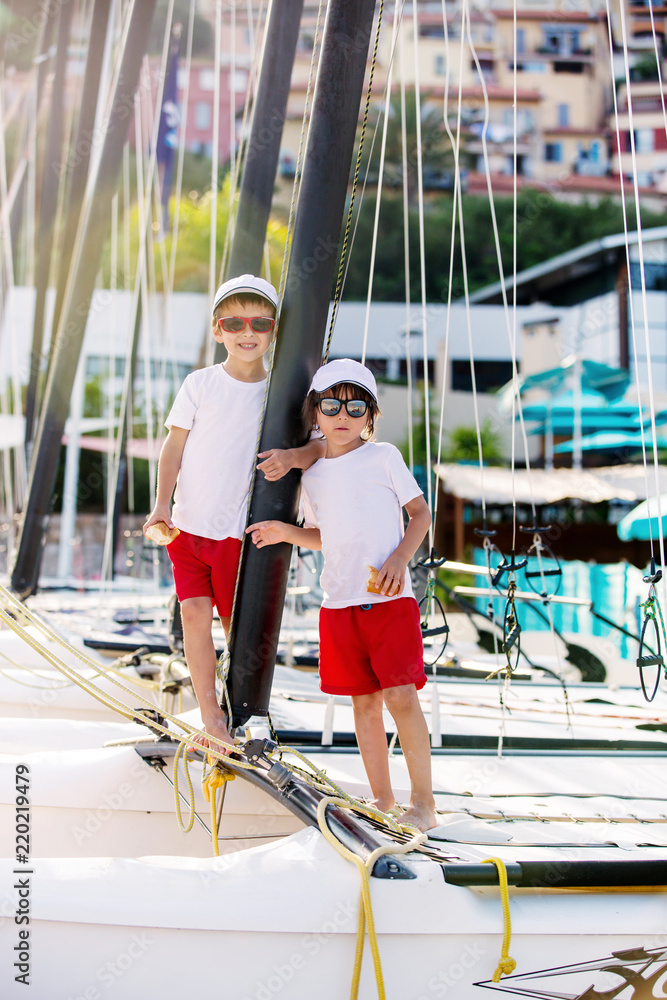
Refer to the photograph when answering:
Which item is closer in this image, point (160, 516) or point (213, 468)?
point (160, 516)

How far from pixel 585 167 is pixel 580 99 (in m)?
5.41

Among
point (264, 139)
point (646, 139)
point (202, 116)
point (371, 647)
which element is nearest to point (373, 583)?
point (371, 647)

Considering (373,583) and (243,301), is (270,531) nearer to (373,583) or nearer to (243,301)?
(373,583)

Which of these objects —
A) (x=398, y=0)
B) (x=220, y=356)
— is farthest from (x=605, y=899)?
(x=398, y=0)

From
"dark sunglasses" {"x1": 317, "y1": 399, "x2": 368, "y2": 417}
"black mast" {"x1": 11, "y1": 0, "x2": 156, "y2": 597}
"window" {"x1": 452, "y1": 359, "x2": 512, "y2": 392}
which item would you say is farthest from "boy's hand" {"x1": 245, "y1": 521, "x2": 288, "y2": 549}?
"window" {"x1": 452, "y1": 359, "x2": 512, "y2": 392}

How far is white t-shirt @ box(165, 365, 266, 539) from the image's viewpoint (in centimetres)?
280

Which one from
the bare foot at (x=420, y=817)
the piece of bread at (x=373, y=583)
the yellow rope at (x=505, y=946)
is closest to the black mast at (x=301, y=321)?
the piece of bread at (x=373, y=583)

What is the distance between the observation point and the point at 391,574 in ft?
8.19

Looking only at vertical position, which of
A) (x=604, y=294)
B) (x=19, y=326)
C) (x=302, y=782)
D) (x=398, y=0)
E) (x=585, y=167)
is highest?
(x=585, y=167)

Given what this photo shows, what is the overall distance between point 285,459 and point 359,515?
291mm

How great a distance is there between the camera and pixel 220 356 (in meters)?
4.66

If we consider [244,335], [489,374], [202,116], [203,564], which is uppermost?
[202,116]

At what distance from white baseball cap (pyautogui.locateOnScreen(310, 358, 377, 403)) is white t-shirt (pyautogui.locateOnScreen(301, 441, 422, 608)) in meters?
0.20

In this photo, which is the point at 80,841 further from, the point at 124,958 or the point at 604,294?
the point at 604,294
